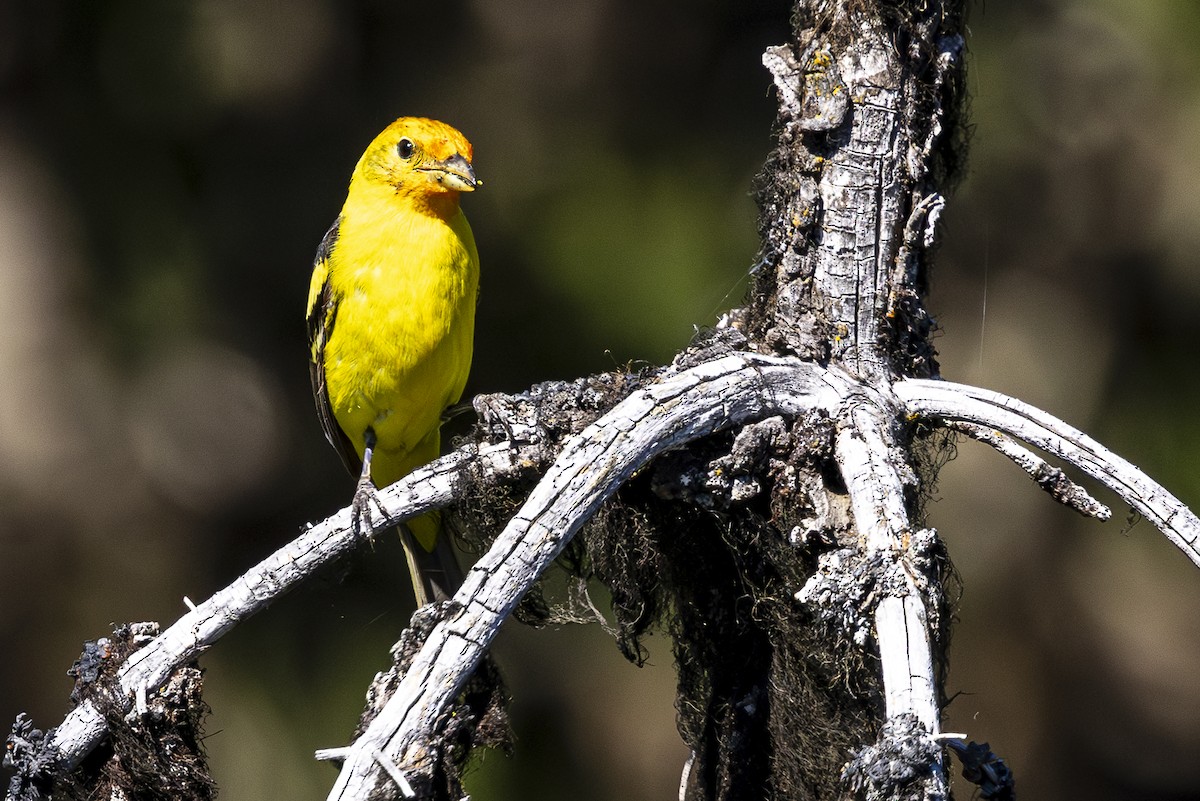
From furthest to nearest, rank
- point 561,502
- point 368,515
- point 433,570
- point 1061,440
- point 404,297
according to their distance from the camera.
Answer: point 433,570, point 404,297, point 368,515, point 1061,440, point 561,502

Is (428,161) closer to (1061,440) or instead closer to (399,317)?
(399,317)

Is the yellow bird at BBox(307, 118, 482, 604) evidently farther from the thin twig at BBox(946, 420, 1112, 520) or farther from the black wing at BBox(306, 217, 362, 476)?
the thin twig at BBox(946, 420, 1112, 520)

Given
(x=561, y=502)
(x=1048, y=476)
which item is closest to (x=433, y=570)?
(x=561, y=502)

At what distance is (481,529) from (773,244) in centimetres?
83

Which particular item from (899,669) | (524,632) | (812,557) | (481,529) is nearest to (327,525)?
(481,529)

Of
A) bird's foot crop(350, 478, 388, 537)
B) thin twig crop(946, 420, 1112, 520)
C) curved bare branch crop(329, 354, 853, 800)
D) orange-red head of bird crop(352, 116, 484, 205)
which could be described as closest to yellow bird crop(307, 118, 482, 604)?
orange-red head of bird crop(352, 116, 484, 205)

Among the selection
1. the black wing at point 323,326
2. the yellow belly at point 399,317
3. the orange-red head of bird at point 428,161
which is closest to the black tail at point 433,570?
the yellow belly at point 399,317

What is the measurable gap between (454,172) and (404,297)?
0.37 metres

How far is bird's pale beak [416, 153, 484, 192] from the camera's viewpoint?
326 centimetres

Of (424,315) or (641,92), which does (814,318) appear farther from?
(641,92)

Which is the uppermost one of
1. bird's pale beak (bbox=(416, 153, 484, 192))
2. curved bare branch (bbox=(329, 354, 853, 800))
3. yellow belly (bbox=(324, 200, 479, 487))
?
bird's pale beak (bbox=(416, 153, 484, 192))

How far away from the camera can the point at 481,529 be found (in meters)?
2.44

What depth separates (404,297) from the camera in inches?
129

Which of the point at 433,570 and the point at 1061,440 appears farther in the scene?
the point at 433,570
